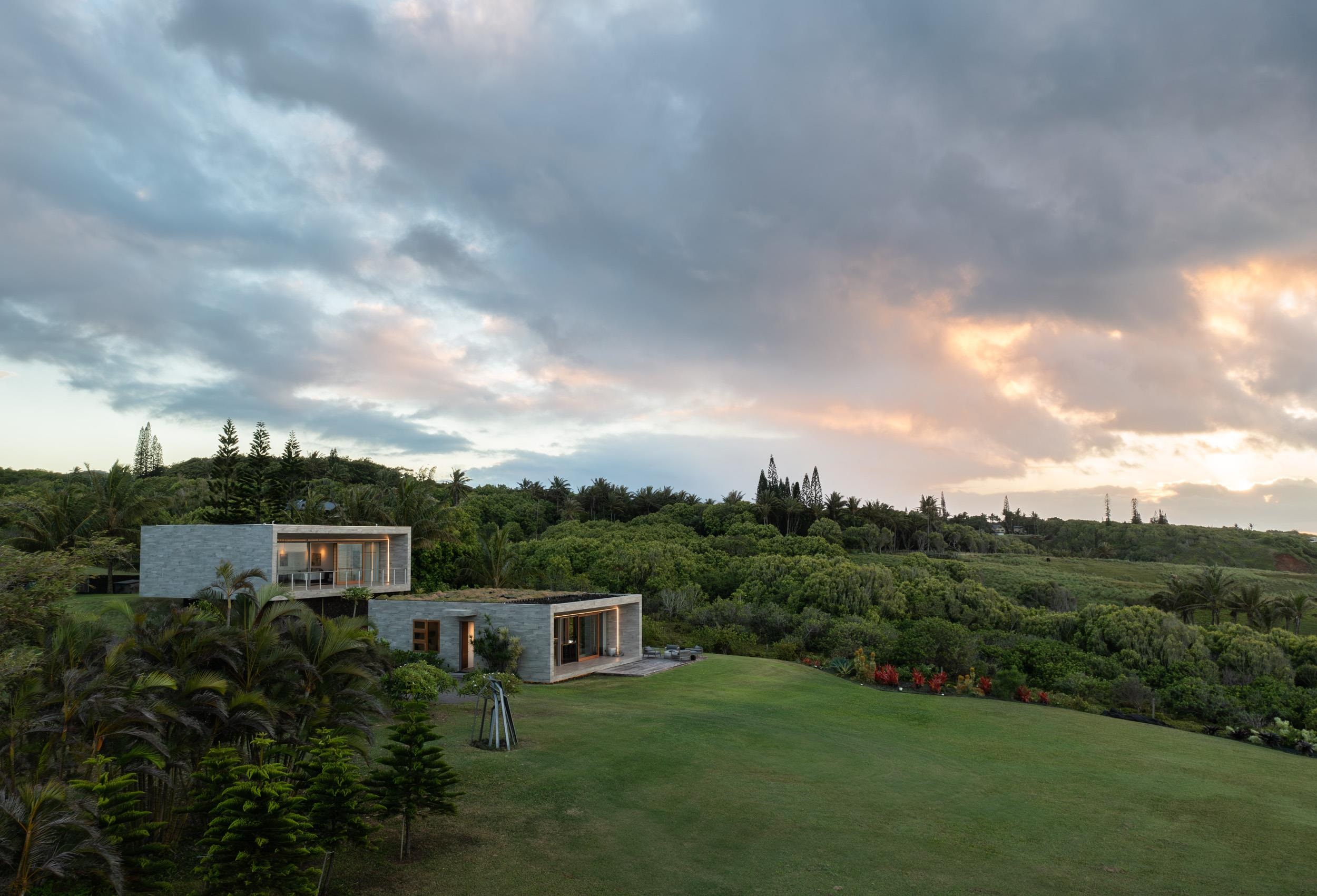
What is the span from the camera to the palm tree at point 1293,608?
3953 centimetres

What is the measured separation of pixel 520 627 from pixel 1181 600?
3896 cm

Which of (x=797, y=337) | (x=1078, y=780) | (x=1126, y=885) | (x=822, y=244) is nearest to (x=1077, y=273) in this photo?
(x=822, y=244)

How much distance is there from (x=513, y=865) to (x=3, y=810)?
4.65m

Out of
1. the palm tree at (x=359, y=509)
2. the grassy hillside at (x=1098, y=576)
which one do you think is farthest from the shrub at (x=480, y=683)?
the grassy hillside at (x=1098, y=576)

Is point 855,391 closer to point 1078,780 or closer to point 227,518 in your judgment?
point 1078,780

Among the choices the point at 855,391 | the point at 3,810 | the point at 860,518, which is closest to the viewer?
the point at 3,810

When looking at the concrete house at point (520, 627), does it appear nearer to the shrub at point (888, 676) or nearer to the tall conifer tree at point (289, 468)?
the shrub at point (888, 676)

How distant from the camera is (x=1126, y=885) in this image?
29.6 ft

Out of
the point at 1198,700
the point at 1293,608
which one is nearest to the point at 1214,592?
the point at 1293,608

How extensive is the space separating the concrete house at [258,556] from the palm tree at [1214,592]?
42785mm

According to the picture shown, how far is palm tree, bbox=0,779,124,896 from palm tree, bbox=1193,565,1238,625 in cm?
4901

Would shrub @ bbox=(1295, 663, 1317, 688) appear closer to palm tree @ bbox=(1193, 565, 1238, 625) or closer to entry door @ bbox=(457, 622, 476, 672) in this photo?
palm tree @ bbox=(1193, 565, 1238, 625)

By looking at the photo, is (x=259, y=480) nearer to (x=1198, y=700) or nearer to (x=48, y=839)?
(x=48, y=839)

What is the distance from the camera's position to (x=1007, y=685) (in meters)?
23.3
